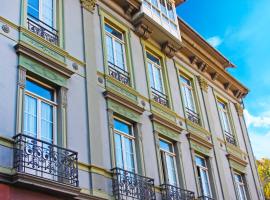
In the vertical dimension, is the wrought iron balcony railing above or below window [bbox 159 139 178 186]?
above

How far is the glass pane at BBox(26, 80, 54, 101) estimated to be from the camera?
1188cm

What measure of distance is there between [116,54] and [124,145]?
3.62 meters

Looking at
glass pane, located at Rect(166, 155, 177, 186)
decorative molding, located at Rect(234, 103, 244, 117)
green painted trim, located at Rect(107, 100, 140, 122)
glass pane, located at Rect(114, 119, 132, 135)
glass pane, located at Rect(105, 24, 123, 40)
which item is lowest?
glass pane, located at Rect(166, 155, 177, 186)

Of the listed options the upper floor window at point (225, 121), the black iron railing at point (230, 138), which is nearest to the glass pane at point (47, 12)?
the upper floor window at point (225, 121)

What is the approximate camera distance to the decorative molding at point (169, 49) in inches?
741

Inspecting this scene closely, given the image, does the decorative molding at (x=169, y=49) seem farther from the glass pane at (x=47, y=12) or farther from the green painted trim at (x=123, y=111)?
the glass pane at (x=47, y=12)

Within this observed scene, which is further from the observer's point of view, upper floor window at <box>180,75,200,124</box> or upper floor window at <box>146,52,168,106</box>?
upper floor window at <box>180,75,200,124</box>

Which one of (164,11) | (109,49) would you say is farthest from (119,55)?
(164,11)

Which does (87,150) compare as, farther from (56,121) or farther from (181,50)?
(181,50)

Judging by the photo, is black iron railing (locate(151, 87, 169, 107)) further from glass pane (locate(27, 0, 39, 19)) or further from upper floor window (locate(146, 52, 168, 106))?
glass pane (locate(27, 0, 39, 19))

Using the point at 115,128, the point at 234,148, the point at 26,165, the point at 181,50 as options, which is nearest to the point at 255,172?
the point at 234,148

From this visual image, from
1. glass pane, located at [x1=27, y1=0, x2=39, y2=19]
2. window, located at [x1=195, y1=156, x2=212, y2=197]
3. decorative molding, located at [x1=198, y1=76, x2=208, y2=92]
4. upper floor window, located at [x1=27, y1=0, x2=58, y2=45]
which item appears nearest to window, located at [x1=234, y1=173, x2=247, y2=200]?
window, located at [x1=195, y1=156, x2=212, y2=197]

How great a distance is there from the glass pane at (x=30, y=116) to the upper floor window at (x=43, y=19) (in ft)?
7.25

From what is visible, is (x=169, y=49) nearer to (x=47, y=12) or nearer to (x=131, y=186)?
(x=47, y=12)
